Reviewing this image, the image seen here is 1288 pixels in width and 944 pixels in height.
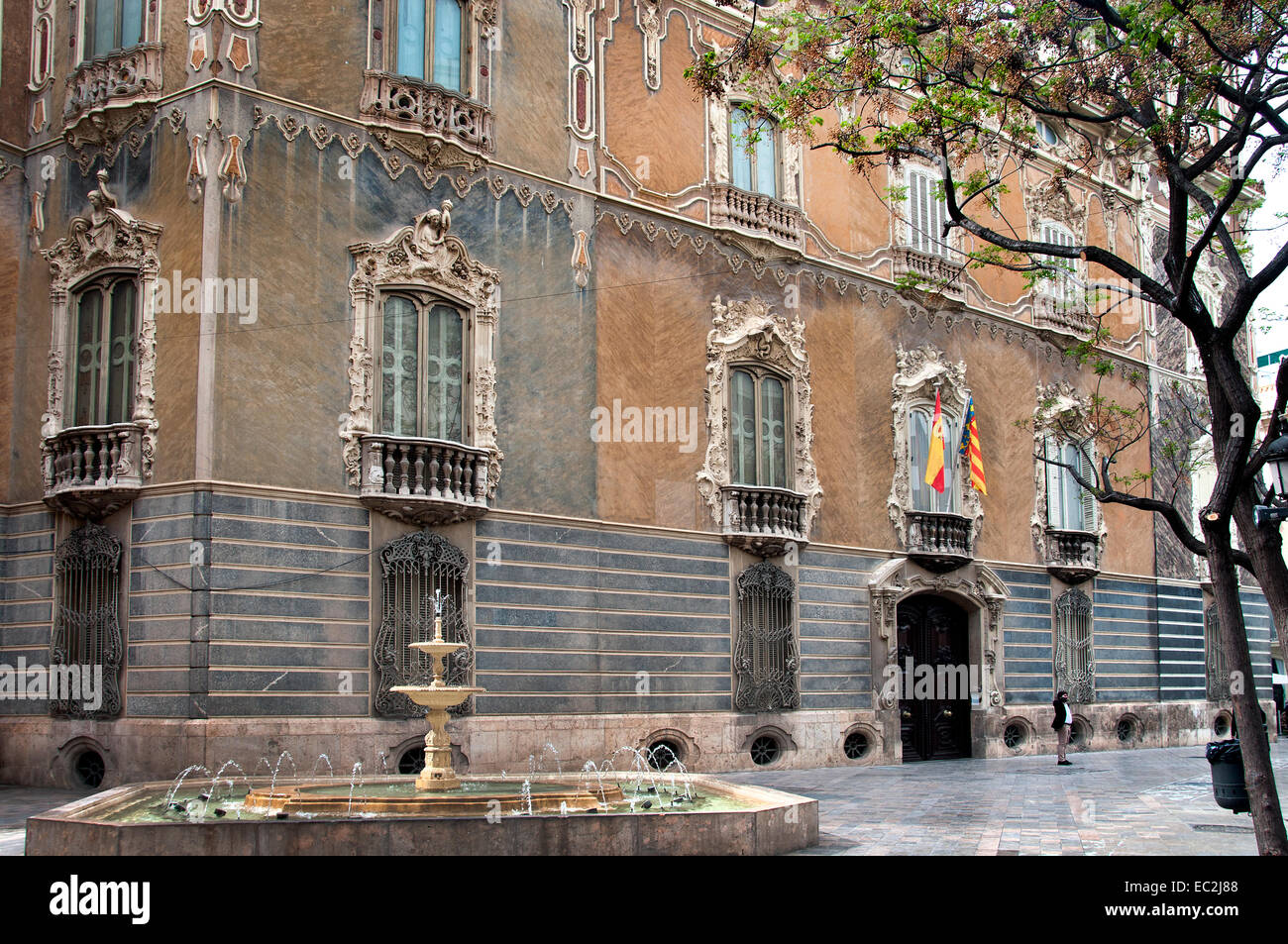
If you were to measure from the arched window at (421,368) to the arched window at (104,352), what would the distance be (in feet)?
11.9

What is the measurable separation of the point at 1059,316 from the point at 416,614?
64.5ft

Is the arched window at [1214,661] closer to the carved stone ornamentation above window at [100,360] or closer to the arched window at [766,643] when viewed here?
the arched window at [766,643]

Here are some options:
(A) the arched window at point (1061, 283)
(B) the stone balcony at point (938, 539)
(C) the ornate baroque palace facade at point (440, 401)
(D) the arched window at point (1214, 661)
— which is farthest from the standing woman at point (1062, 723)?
(D) the arched window at point (1214, 661)

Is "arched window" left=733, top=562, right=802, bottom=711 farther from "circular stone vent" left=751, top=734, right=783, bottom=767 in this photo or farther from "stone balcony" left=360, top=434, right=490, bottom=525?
"stone balcony" left=360, top=434, right=490, bottom=525

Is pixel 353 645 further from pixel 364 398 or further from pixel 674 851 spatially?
pixel 674 851

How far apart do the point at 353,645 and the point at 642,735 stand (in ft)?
18.3

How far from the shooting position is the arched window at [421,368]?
20578 millimetres

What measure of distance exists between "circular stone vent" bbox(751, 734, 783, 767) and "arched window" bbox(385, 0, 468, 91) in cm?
1241

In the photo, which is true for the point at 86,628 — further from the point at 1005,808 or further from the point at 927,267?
the point at 927,267

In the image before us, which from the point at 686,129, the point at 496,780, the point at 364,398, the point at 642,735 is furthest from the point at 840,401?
the point at 496,780

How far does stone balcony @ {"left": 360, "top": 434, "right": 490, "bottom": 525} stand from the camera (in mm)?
19844

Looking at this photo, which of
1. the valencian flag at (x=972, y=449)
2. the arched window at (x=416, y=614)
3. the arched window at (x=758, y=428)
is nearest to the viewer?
the arched window at (x=416, y=614)

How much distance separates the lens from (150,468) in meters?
19.1

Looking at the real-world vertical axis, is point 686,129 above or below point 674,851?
above
